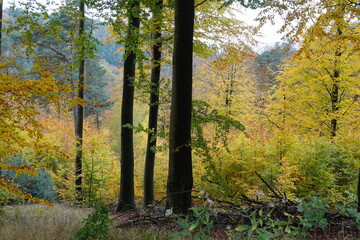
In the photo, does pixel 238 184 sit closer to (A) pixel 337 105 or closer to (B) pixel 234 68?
(A) pixel 337 105

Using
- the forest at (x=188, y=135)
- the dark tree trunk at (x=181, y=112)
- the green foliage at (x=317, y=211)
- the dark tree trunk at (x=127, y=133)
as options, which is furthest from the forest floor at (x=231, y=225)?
the dark tree trunk at (x=127, y=133)

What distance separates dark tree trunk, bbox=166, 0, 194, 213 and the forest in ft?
0.05

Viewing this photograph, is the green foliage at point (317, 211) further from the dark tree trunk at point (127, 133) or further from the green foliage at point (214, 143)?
the dark tree trunk at point (127, 133)

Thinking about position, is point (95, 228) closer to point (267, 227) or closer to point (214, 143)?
point (267, 227)

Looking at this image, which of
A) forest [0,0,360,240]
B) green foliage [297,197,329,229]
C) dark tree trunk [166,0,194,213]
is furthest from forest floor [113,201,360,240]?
green foliage [297,197,329,229]

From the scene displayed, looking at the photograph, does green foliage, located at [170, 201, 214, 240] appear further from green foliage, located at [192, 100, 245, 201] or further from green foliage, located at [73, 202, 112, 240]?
green foliage, located at [192, 100, 245, 201]

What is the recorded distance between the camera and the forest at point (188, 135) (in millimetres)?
3473

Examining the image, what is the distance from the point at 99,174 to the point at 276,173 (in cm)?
822

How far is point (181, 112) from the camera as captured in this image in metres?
4.31

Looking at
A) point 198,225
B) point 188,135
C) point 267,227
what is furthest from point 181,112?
point 267,227

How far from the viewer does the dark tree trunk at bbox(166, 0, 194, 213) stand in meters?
4.25

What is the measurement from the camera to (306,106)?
12891 mm

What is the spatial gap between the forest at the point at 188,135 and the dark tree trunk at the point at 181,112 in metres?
0.02

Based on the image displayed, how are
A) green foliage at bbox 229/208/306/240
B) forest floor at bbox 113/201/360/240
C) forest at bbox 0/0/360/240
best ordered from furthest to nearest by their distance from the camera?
forest at bbox 0/0/360/240 < forest floor at bbox 113/201/360/240 < green foliage at bbox 229/208/306/240
